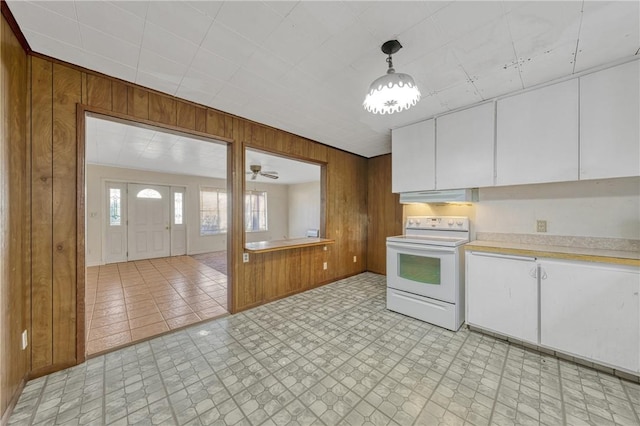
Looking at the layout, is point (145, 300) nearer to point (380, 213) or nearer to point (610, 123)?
point (380, 213)

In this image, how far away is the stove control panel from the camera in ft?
9.61

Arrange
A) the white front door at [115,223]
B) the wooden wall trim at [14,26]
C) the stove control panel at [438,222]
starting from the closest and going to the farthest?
the wooden wall trim at [14,26], the stove control panel at [438,222], the white front door at [115,223]

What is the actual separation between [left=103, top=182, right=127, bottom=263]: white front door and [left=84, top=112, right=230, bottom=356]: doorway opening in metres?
0.02

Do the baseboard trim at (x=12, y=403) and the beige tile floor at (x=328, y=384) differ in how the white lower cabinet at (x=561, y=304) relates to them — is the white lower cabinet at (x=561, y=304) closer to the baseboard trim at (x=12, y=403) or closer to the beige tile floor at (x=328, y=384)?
the beige tile floor at (x=328, y=384)

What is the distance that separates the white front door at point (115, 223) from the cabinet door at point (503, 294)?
289 inches

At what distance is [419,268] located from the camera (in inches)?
108

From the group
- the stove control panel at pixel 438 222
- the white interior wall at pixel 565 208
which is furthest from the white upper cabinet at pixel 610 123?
the stove control panel at pixel 438 222

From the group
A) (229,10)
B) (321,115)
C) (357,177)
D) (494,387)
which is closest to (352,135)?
(321,115)

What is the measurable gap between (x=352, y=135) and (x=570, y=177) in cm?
241

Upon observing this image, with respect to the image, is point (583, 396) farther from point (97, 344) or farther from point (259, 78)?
point (97, 344)

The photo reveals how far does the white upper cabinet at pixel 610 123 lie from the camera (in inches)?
73.0

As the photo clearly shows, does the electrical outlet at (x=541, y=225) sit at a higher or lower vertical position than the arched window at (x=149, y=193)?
lower

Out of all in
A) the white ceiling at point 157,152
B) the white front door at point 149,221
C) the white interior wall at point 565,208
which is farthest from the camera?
the white front door at point 149,221

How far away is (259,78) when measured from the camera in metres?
2.10
